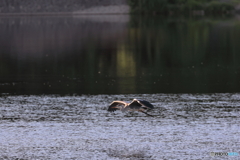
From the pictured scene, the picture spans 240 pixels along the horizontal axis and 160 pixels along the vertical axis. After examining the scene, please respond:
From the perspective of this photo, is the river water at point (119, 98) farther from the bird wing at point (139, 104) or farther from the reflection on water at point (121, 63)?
the bird wing at point (139, 104)

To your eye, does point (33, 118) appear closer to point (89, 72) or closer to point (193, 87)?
point (193, 87)

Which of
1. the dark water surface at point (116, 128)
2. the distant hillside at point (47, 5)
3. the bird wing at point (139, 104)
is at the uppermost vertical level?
the distant hillside at point (47, 5)

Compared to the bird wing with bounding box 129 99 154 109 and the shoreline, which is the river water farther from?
the shoreline

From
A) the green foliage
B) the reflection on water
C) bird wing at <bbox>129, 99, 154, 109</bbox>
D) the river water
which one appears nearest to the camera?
bird wing at <bbox>129, 99, 154, 109</bbox>

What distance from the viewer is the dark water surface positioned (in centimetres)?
1514

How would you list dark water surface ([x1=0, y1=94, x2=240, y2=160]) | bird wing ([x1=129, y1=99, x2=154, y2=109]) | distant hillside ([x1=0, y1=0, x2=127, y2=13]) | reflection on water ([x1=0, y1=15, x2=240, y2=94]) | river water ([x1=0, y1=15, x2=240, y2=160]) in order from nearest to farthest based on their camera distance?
bird wing ([x1=129, y1=99, x2=154, y2=109])
dark water surface ([x1=0, y1=94, x2=240, y2=160])
river water ([x1=0, y1=15, x2=240, y2=160])
reflection on water ([x1=0, y1=15, x2=240, y2=94])
distant hillside ([x1=0, y1=0, x2=127, y2=13])

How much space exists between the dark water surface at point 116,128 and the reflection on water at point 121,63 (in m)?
2.30

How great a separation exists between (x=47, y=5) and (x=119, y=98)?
90614 millimetres

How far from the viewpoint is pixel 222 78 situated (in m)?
25.8

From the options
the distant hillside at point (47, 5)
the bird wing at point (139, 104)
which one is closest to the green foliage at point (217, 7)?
the distant hillside at point (47, 5)

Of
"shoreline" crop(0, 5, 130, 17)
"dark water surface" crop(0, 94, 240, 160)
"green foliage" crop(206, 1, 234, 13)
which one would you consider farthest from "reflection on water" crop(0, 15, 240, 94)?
"shoreline" crop(0, 5, 130, 17)

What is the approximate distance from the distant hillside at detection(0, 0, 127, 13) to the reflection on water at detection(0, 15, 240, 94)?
55269mm

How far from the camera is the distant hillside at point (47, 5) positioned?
108588 millimetres

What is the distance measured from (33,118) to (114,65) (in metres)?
13.1
